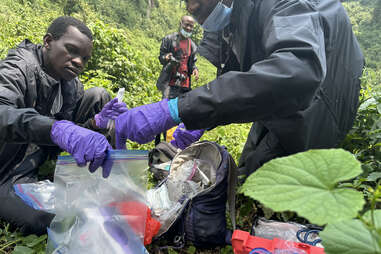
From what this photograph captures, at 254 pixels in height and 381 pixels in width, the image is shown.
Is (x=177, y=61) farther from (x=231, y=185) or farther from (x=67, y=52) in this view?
(x=231, y=185)

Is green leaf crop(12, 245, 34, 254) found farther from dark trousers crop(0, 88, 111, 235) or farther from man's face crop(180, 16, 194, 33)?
man's face crop(180, 16, 194, 33)

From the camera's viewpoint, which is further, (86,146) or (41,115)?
(41,115)

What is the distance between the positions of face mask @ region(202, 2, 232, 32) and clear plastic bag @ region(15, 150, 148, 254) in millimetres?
974

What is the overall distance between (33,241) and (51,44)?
1.23 meters

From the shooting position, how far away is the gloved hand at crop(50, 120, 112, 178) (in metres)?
1.19

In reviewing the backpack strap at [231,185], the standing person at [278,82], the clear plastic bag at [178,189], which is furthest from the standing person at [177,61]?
the backpack strap at [231,185]

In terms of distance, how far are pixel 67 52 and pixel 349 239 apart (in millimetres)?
1859

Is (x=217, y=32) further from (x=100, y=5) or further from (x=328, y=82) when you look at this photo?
(x=100, y=5)

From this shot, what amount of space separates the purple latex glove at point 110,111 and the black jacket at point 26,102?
0.93ft

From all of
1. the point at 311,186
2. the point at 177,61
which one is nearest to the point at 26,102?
the point at 311,186

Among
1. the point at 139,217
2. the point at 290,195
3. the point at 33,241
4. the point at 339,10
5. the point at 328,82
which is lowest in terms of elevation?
the point at 33,241

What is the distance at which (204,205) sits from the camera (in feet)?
4.96

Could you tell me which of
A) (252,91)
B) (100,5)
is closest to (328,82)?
(252,91)

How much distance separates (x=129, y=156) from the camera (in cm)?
121
